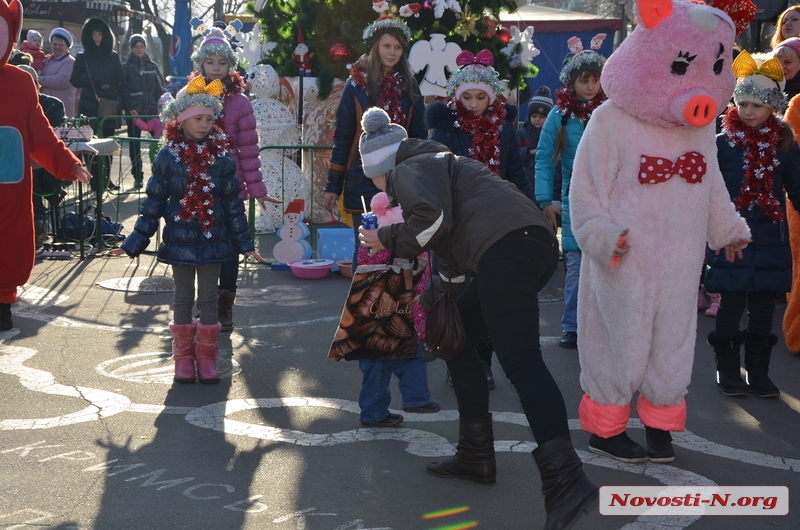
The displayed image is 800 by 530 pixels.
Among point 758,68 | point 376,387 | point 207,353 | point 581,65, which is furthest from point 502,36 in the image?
point 376,387

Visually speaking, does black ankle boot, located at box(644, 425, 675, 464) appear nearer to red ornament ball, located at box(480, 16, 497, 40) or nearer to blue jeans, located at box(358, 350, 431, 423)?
blue jeans, located at box(358, 350, 431, 423)

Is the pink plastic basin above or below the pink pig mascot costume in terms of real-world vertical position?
below

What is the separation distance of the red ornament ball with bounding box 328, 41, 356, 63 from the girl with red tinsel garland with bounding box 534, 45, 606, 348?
15.4ft

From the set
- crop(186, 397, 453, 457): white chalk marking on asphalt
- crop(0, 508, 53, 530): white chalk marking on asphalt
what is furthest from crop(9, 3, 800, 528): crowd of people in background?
crop(0, 508, 53, 530): white chalk marking on asphalt

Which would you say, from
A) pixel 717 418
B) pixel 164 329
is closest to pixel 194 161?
pixel 164 329

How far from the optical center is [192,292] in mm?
5941

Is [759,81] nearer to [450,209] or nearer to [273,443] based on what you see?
[450,209]

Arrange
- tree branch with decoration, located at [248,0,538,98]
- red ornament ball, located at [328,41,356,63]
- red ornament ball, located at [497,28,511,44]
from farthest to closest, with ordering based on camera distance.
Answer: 1. red ornament ball, located at [497,28,511,44]
2. red ornament ball, located at [328,41,356,63]
3. tree branch with decoration, located at [248,0,538,98]

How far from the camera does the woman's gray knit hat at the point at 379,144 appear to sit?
439cm

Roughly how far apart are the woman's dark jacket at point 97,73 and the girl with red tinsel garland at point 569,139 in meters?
10.2

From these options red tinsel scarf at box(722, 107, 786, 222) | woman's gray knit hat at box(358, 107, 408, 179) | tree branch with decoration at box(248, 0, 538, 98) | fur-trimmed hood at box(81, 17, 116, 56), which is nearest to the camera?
woman's gray knit hat at box(358, 107, 408, 179)

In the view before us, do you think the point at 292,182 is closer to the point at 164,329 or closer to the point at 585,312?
the point at 164,329

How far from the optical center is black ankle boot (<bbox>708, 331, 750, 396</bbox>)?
229 inches

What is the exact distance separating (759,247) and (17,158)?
16.2 ft
